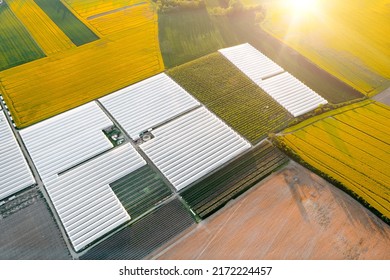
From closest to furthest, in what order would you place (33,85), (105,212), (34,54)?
(105,212)
(33,85)
(34,54)

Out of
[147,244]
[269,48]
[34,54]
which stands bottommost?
[147,244]

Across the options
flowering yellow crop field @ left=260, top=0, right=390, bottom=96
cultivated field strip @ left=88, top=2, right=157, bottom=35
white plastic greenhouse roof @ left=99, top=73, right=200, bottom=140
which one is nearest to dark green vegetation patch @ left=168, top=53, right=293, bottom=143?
white plastic greenhouse roof @ left=99, top=73, right=200, bottom=140

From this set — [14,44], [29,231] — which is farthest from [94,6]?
[29,231]

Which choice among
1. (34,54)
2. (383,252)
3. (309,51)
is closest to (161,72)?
(34,54)

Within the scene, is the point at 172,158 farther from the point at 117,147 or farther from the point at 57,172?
the point at 57,172

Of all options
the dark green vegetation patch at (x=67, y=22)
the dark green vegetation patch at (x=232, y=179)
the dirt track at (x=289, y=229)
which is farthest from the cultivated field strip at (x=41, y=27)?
the dirt track at (x=289, y=229)

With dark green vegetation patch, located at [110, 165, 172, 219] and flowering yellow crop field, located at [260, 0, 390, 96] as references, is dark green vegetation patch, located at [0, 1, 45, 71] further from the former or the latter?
flowering yellow crop field, located at [260, 0, 390, 96]
